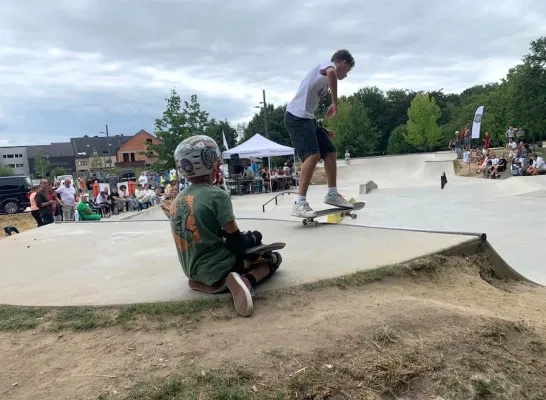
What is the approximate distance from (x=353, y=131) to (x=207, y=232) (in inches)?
2217

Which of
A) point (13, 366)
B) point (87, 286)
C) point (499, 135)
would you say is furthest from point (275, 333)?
point (499, 135)

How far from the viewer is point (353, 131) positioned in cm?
5725

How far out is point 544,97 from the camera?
35469 mm

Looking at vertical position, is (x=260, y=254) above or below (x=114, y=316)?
above

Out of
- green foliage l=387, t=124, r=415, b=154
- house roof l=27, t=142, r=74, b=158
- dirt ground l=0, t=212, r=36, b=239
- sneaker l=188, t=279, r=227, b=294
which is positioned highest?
house roof l=27, t=142, r=74, b=158

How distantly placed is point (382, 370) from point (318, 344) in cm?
33

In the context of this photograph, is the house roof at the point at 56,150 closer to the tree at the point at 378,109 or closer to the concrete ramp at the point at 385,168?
the tree at the point at 378,109

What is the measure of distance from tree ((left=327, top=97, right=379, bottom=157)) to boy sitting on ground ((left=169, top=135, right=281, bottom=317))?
179 ft

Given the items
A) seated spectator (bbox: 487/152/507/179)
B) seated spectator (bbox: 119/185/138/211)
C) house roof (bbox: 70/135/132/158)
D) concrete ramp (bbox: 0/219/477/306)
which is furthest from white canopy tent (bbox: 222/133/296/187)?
house roof (bbox: 70/135/132/158)

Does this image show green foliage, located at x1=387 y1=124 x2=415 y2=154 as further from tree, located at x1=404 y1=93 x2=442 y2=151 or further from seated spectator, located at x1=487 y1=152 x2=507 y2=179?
seated spectator, located at x1=487 y1=152 x2=507 y2=179

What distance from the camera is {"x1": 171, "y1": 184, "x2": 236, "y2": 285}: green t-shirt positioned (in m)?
2.77

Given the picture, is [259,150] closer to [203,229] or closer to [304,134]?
[304,134]

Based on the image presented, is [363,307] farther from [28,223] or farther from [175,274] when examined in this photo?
[28,223]

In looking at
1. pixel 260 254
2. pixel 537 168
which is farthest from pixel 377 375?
pixel 537 168
